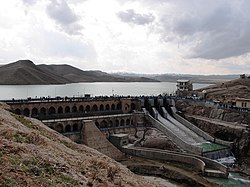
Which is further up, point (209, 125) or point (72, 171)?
point (72, 171)

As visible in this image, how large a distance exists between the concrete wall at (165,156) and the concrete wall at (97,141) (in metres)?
2.03

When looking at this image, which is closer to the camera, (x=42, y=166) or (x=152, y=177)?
(x=42, y=166)

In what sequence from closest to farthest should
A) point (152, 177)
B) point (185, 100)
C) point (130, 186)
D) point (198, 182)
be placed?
point (130, 186) < point (198, 182) < point (152, 177) < point (185, 100)

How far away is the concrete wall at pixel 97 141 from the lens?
4996 cm

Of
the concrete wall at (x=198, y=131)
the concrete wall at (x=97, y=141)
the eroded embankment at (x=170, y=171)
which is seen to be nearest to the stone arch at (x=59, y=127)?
the concrete wall at (x=97, y=141)

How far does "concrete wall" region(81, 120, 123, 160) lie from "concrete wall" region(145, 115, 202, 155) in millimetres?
10113

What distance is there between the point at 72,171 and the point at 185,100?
58855 mm

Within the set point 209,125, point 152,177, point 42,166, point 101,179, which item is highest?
point 42,166

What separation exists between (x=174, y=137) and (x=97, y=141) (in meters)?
13.7

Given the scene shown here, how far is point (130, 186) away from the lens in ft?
58.7

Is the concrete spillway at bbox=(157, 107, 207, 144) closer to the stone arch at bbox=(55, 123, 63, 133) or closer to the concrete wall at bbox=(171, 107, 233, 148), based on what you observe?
the concrete wall at bbox=(171, 107, 233, 148)

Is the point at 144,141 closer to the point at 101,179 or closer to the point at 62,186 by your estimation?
the point at 101,179

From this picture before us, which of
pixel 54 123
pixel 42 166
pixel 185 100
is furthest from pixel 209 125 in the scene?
pixel 42 166

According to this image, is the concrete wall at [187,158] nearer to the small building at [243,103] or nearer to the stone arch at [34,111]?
the stone arch at [34,111]
